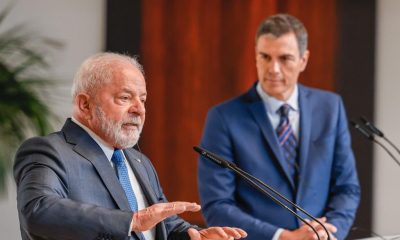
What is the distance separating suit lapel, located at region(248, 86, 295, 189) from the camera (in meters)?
3.11

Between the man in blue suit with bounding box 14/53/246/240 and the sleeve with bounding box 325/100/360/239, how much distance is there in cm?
89

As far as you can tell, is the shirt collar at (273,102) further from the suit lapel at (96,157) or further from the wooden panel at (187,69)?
the wooden panel at (187,69)

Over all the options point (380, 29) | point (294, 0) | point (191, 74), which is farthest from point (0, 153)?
point (380, 29)

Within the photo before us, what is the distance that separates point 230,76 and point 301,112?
148 centimetres

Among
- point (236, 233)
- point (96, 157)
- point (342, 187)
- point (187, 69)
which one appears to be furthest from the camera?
point (187, 69)

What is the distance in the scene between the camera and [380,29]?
5.22 metres

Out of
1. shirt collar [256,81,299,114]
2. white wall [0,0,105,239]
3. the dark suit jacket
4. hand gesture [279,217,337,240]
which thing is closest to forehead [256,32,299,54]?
shirt collar [256,81,299,114]

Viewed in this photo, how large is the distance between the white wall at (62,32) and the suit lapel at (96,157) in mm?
1604

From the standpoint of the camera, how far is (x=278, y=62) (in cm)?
316

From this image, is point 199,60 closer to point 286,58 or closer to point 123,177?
point 286,58

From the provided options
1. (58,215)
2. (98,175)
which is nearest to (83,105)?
(98,175)

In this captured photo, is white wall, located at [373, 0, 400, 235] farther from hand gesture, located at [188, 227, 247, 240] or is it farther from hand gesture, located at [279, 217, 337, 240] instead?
hand gesture, located at [188, 227, 247, 240]

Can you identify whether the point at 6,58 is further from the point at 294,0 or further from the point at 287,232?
the point at 294,0

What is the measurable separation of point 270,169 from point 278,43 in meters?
0.53
